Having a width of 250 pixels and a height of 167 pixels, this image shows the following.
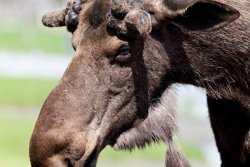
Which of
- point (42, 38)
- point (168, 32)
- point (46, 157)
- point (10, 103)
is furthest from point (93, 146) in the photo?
point (42, 38)

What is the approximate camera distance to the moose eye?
712cm

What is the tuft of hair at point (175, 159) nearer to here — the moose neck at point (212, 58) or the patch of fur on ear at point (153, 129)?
the patch of fur on ear at point (153, 129)

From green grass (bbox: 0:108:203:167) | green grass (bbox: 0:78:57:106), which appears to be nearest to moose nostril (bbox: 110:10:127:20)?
green grass (bbox: 0:108:203:167)

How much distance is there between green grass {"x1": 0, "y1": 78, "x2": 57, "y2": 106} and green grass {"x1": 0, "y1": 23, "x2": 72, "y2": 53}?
792 centimetres

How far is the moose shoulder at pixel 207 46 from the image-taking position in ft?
23.0

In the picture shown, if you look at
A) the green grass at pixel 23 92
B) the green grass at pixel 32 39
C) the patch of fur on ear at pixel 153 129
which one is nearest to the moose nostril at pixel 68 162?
the patch of fur on ear at pixel 153 129

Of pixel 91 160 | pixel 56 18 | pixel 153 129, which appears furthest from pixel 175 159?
pixel 56 18

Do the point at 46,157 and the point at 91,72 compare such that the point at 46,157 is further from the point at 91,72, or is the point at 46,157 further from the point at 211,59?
the point at 211,59

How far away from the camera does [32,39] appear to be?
45250mm

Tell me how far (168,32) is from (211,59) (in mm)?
425

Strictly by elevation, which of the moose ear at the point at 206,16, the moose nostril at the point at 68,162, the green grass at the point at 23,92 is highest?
the moose ear at the point at 206,16

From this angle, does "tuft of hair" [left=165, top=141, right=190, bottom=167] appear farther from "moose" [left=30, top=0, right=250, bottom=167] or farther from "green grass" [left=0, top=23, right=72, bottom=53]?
"green grass" [left=0, top=23, right=72, bottom=53]

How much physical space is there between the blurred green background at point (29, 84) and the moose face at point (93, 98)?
99cm

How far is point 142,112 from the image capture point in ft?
24.5
